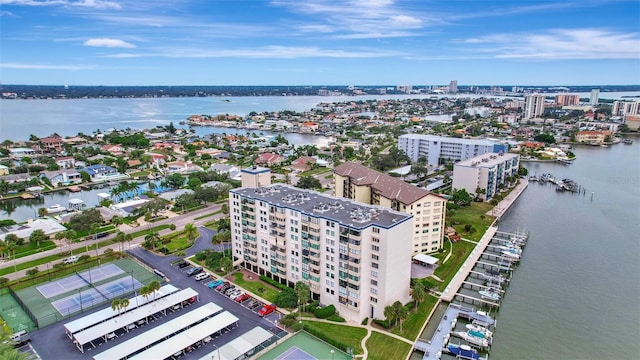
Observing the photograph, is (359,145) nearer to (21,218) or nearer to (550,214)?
(550,214)

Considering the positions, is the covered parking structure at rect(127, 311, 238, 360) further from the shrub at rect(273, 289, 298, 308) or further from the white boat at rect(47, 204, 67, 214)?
the white boat at rect(47, 204, 67, 214)

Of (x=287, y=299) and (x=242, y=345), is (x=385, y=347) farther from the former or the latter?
(x=242, y=345)

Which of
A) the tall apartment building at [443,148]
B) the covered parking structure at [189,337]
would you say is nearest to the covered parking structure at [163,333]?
the covered parking structure at [189,337]

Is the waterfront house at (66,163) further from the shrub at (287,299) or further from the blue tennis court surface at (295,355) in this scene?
the blue tennis court surface at (295,355)

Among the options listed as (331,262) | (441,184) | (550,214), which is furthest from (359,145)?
(331,262)

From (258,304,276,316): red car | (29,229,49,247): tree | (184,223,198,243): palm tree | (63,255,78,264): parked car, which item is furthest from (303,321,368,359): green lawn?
(29,229,49,247): tree

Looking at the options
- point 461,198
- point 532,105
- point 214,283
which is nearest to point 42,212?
point 214,283
